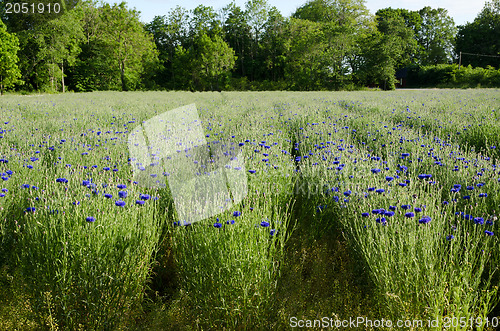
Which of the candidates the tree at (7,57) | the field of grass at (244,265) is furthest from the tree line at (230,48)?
the field of grass at (244,265)

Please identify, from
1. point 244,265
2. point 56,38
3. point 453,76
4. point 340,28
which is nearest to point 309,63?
point 340,28

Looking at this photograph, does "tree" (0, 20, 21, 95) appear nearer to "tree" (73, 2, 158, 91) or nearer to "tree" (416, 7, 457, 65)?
"tree" (73, 2, 158, 91)

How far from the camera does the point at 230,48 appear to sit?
43.2m

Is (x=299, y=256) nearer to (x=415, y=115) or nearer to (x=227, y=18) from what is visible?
(x=415, y=115)

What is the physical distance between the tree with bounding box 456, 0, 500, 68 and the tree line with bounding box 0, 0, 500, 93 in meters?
0.15

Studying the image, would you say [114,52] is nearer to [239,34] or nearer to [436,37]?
[239,34]

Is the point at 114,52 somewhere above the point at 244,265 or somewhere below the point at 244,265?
above

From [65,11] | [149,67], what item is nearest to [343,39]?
[149,67]

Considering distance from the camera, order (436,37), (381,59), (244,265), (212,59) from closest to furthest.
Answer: (244,265) < (381,59) < (212,59) < (436,37)

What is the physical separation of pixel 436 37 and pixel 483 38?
287 inches

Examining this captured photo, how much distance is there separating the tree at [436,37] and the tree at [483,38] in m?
1.89

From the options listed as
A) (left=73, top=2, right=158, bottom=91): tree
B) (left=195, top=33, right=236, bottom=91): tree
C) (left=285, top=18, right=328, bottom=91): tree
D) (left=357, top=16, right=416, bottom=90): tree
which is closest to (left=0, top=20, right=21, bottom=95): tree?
(left=73, top=2, right=158, bottom=91): tree

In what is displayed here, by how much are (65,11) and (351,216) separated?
3958 centimetres

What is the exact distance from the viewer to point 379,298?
78.6 inches
